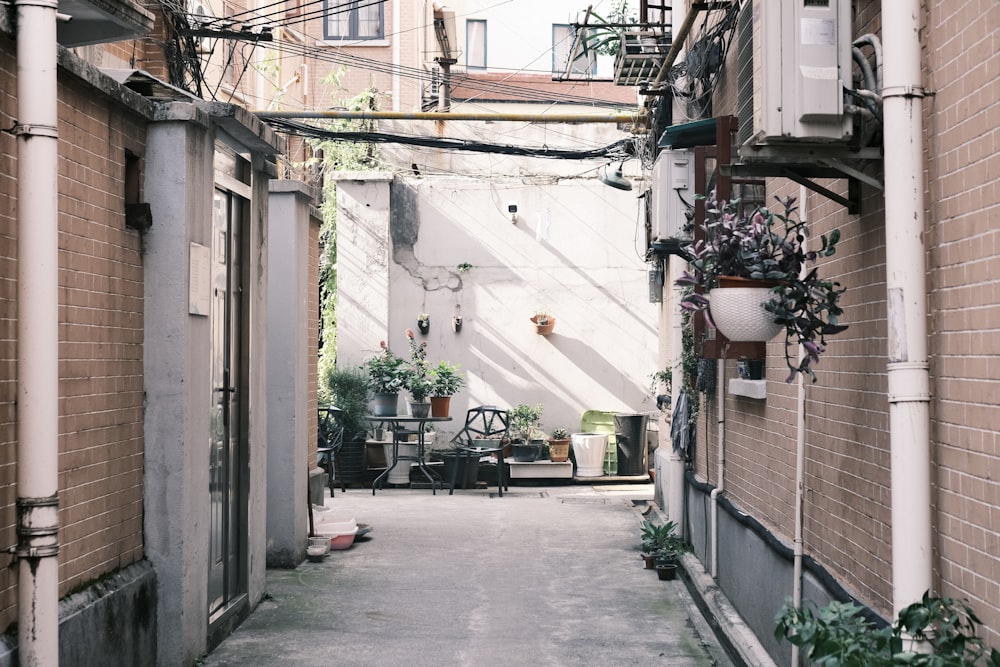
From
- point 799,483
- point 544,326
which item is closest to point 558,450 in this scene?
point 544,326

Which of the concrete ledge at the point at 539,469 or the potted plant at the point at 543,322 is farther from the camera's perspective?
the potted plant at the point at 543,322

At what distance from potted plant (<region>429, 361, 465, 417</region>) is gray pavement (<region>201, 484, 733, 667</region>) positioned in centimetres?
318

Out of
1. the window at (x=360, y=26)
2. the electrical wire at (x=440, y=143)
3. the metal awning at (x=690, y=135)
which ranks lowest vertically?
the metal awning at (x=690, y=135)

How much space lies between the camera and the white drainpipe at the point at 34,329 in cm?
407

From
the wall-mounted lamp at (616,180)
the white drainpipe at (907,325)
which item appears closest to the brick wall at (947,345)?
the white drainpipe at (907,325)

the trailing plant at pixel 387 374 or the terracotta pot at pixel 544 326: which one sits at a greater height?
the terracotta pot at pixel 544 326

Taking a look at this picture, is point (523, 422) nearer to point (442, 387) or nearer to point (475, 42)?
point (442, 387)

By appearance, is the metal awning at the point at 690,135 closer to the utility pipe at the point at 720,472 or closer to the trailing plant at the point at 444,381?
the utility pipe at the point at 720,472

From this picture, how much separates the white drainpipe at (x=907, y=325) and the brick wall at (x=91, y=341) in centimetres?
329

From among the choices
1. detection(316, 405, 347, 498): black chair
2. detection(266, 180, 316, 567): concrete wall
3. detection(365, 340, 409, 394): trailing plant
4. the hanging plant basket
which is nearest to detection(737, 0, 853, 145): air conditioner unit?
the hanging plant basket

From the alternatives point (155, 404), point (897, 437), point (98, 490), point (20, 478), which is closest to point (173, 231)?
point (155, 404)

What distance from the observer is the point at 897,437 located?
338cm

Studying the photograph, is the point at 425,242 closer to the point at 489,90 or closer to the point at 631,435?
the point at 631,435

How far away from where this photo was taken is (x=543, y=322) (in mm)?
16719
